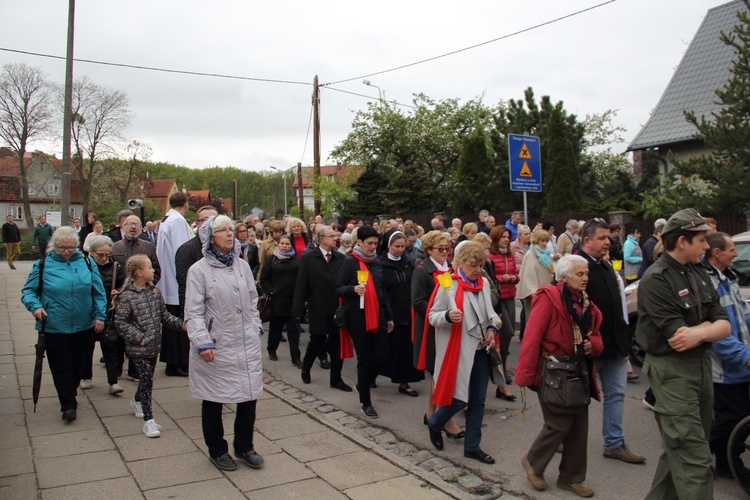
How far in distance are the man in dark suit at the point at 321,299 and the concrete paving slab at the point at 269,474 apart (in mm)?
2409

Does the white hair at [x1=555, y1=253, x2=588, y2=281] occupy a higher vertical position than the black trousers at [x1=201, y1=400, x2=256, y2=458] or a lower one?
higher

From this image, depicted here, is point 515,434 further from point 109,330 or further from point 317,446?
point 109,330

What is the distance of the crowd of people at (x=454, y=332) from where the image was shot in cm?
385

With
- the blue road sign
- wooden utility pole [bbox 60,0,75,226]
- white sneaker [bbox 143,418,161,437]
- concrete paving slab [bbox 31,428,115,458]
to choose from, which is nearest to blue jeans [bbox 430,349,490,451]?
white sneaker [bbox 143,418,161,437]

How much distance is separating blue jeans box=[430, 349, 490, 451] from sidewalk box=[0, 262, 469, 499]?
0.51m

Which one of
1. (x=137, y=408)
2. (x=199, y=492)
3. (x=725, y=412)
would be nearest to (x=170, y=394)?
(x=137, y=408)

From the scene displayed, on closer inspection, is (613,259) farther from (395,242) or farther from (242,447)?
(242,447)

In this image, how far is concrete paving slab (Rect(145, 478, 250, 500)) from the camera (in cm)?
438

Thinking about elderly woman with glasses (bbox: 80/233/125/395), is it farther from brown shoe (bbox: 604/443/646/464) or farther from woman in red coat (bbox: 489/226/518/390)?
brown shoe (bbox: 604/443/646/464)

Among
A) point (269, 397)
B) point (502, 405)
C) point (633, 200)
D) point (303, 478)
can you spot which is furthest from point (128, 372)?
point (633, 200)

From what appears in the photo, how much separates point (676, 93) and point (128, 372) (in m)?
26.7

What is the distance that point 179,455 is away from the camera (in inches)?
204

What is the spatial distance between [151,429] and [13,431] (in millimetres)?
1295

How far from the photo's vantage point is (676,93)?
2745cm
